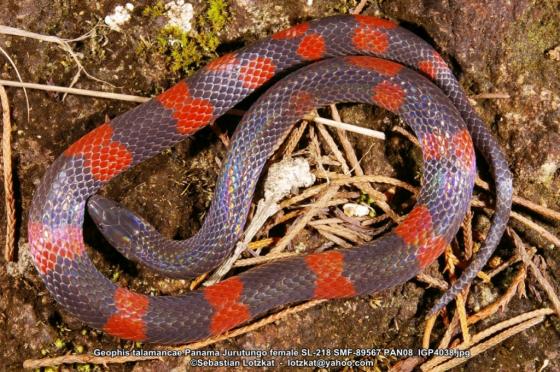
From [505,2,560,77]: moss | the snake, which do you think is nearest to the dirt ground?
[505,2,560,77]: moss

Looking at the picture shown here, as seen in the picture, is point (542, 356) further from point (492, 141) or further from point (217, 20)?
point (217, 20)

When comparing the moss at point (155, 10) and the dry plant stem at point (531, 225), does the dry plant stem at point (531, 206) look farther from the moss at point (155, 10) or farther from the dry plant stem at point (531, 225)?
the moss at point (155, 10)

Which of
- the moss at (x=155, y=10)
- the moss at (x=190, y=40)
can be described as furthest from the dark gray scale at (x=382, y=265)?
the moss at (x=155, y=10)

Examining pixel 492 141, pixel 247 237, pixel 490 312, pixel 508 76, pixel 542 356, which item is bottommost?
pixel 542 356

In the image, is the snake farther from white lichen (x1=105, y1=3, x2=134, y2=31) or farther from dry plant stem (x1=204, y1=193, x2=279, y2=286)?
white lichen (x1=105, y1=3, x2=134, y2=31)

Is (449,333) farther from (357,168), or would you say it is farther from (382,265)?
(357,168)

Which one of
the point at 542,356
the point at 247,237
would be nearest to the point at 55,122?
the point at 247,237

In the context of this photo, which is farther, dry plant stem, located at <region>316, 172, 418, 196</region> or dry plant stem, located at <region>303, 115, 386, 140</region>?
dry plant stem, located at <region>303, 115, 386, 140</region>
